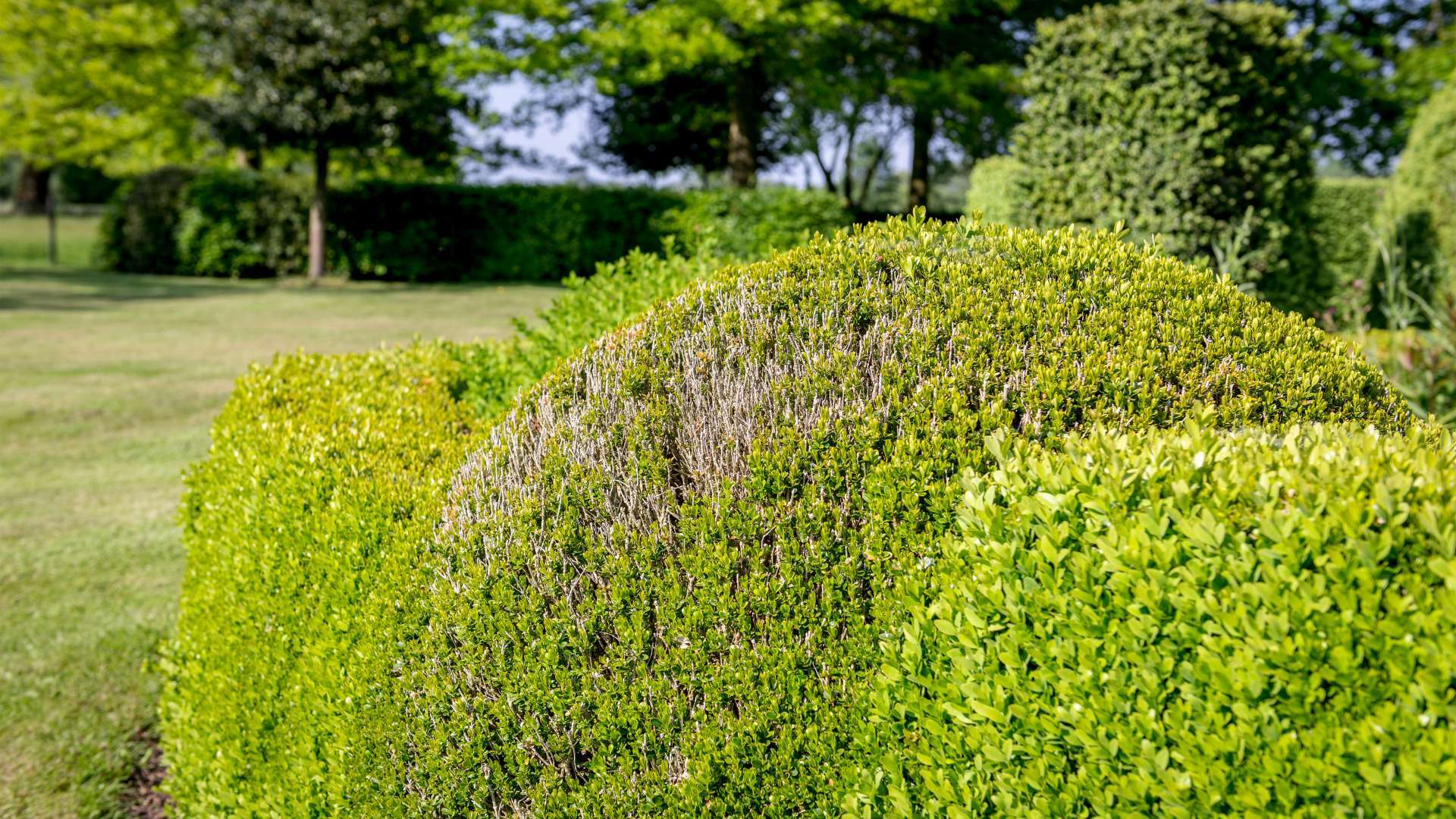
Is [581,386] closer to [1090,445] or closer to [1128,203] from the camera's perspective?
[1090,445]

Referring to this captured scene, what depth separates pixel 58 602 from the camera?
18.8ft

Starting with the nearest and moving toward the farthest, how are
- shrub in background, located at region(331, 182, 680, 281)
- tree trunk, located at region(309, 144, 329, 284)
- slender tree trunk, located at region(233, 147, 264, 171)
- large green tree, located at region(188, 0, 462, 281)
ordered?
large green tree, located at region(188, 0, 462, 281) → tree trunk, located at region(309, 144, 329, 284) → shrub in background, located at region(331, 182, 680, 281) → slender tree trunk, located at region(233, 147, 264, 171)

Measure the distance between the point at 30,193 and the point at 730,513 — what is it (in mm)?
48945

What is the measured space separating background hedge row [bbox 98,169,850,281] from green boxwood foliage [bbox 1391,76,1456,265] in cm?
1462

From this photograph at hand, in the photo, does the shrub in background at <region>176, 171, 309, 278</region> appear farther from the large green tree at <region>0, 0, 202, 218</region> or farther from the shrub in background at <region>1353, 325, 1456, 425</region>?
the shrub in background at <region>1353, 325, 1456, 425</region>

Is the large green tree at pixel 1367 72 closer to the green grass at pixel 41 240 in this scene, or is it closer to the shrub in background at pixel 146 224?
the shrub in background at pixel 146 224

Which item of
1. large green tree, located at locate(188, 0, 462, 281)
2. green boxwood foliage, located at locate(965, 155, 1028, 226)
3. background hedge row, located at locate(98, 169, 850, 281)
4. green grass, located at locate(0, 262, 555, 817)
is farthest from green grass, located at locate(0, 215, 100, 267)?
green boxwood foliage, located at locate(965, 155, 1028, 226)

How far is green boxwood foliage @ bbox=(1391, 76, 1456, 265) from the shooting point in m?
12.4

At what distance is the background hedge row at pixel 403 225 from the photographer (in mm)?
24203

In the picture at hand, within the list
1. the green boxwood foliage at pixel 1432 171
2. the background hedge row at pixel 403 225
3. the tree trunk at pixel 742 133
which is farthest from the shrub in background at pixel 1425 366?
the tree trunk at pixel 742 133

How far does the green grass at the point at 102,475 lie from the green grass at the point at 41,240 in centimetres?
1090

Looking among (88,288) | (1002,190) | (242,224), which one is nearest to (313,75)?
(242,224)

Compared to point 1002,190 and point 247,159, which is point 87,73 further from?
point 1002,190

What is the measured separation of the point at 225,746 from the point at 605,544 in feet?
6.21
